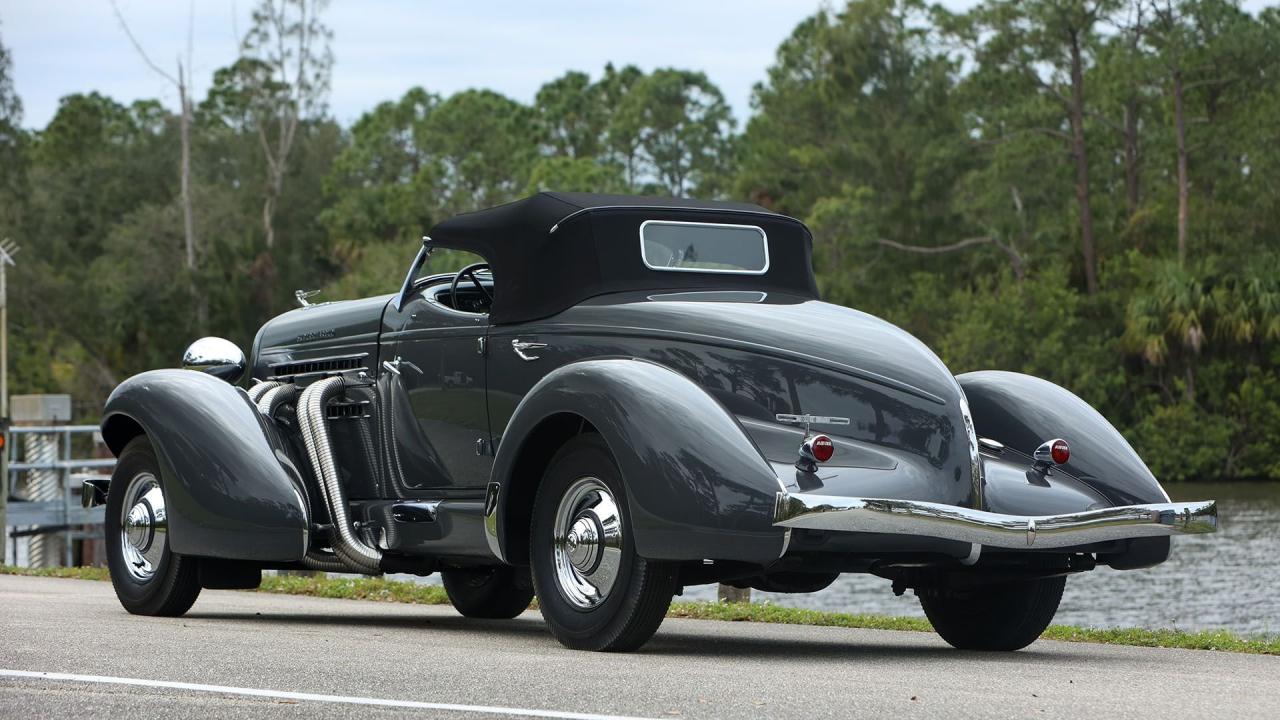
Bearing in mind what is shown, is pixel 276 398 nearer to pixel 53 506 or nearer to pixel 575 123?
pixel 53 506

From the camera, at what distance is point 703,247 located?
9516mm

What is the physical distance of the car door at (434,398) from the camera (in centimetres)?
926

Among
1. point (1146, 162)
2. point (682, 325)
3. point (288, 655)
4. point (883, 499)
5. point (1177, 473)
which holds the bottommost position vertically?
point (1177, 473)

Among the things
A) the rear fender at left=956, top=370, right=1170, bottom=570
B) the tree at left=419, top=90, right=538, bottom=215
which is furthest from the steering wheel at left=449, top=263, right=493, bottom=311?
the tree at left=419, top=90, right=538, bottom=215

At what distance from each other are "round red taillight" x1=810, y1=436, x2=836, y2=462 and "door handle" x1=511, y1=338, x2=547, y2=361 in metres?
1.69

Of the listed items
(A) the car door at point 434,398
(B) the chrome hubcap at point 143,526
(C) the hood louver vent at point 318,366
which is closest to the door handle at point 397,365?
(A) the car door at point 434,398

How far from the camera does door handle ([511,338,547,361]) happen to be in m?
8.85

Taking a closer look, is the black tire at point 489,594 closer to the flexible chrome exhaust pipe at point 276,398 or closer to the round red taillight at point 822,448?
the flexible chrome exhaust pipe at point 276,398

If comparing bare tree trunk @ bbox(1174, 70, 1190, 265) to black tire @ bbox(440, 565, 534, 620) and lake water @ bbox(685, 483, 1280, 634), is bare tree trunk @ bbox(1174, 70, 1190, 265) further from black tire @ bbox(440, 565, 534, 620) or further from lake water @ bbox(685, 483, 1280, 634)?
black tire @ bbox(440, 565, 534, 620)

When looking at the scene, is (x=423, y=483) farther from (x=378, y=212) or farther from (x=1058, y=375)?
(x=378, y=212)

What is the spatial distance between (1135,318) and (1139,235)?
17.0 feet

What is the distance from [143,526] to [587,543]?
350cm

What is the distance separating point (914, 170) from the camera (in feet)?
201

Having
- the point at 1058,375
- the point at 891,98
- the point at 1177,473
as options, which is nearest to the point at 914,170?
the point at 891,98
